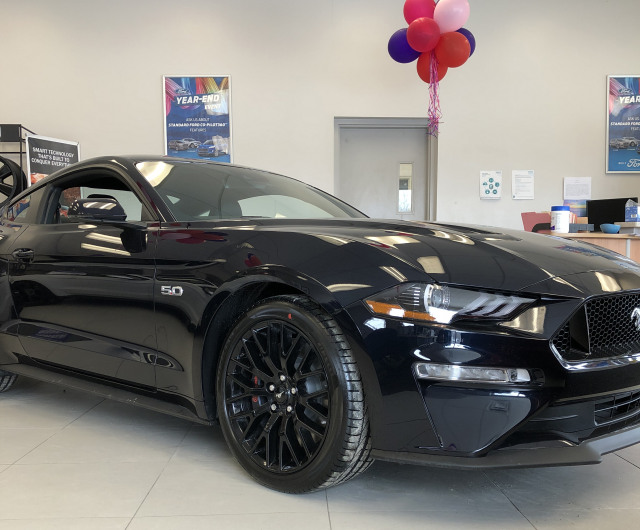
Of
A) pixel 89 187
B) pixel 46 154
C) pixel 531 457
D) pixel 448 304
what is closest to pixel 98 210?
pixel 89 187

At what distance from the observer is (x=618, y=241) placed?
430cm

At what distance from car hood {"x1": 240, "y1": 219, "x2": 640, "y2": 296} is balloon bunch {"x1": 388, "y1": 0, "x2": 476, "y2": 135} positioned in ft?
13.1

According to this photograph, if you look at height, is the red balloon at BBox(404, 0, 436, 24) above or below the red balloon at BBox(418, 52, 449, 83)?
above

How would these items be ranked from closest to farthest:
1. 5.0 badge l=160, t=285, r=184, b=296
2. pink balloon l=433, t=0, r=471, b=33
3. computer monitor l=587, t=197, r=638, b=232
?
5.0 badge l=160, t=285, r=184, b=296
computer monitor l=587, t=197, r=638, b=232
pink balloon l=433, t=0, r=471, b=33

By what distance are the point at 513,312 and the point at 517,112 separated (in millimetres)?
5924

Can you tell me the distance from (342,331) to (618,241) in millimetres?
3713

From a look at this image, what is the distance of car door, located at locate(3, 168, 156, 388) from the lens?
1.84 meters

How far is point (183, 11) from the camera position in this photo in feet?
21.0

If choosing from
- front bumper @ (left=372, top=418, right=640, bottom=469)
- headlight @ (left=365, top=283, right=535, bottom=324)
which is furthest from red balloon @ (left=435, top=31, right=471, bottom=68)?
front bumper @ (left=372, top=418, right=640, bottom=469)

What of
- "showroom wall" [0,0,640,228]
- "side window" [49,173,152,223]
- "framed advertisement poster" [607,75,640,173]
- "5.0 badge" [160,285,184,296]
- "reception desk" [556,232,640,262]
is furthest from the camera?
"framed advertisement poster" [607,75,640,173]

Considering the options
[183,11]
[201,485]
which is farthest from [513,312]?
[183,11]

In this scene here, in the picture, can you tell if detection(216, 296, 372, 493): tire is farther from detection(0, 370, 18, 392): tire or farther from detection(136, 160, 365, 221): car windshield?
detection(0, 370, 18, 392): tire

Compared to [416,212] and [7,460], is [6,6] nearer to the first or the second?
[416,212]

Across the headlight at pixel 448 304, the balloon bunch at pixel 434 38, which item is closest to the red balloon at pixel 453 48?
the balloon bunch at pixel 434 38
